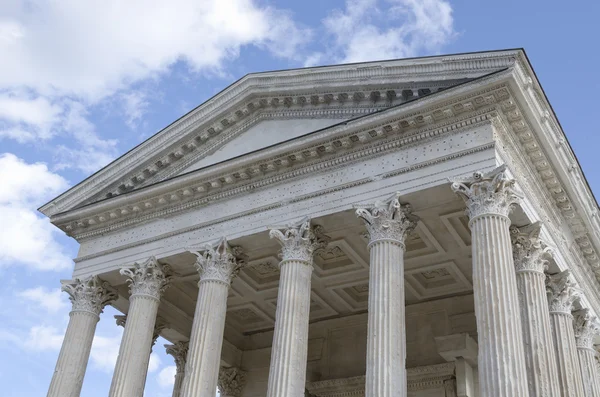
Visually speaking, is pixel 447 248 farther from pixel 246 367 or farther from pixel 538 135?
pixel 246 367

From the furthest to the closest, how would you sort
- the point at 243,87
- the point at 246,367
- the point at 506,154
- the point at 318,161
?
the point at 246,367
the point at 243,87
the point at 318,161
the point at 506,154

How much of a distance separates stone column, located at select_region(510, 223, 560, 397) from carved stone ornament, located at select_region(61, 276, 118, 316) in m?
12.7

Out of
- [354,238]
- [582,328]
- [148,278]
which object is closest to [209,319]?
[148,278]

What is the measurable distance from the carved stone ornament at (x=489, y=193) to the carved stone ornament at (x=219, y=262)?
22.3ft

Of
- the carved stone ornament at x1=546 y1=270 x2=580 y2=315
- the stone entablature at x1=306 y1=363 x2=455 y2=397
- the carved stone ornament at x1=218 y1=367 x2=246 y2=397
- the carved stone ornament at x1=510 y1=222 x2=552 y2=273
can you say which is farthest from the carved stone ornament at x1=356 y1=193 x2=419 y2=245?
the carved stone ornament at x1=218 y1=367 x2=246 y2=397

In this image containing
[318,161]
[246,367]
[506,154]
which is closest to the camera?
[506,154]

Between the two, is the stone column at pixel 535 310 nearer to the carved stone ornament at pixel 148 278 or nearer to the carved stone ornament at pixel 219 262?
the carved stone ornament at pixel 219 262

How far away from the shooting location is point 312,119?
20391 millimetres

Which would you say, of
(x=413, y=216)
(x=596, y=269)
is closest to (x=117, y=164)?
(x=413, y=216)

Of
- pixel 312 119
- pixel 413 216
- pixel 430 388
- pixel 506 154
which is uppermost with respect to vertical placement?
pixel 312 119

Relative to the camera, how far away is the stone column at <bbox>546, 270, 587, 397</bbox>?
17312mm

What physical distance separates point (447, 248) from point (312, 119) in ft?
18.1

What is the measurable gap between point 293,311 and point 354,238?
387 centimetres

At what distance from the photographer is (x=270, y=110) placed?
21547mm
